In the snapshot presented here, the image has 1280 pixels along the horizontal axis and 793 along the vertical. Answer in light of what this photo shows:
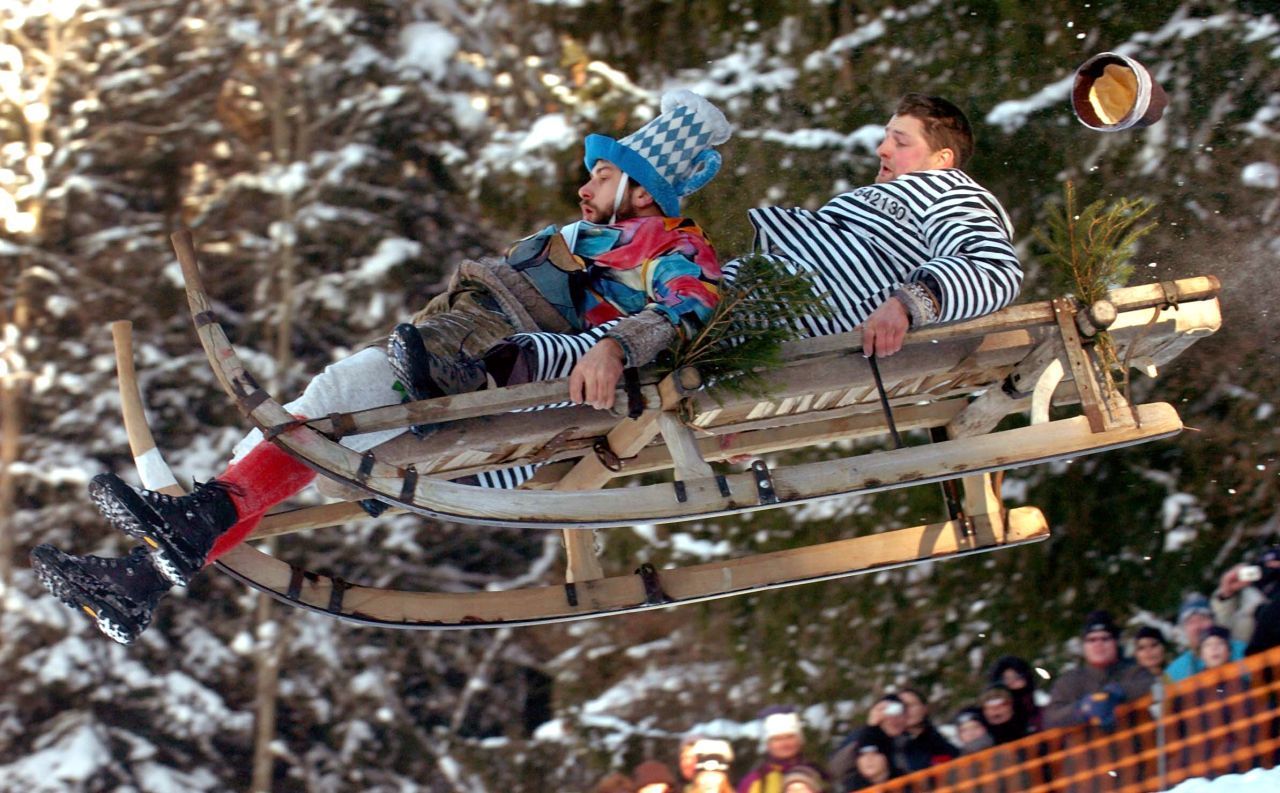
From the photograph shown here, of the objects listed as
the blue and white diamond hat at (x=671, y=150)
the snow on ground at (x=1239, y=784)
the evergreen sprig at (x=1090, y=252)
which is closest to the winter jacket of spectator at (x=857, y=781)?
the snow on ground at (x=1239, y=784)

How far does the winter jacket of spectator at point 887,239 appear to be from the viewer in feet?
9.96

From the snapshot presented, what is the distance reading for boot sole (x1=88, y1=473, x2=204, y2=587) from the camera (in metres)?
2.63

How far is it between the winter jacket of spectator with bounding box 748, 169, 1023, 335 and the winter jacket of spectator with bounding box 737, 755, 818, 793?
4.97ft

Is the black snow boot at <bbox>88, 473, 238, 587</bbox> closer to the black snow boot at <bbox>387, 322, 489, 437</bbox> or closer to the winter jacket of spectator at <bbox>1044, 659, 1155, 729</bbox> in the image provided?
the black snow boot at <bbox>387, 322, 489, 437</bbox>

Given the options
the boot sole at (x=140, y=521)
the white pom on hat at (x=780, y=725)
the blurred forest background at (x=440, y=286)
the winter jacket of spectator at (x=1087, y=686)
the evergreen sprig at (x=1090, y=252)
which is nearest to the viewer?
the boot sole at (x=140, y=521)

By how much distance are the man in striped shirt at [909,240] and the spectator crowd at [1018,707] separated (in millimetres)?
1534

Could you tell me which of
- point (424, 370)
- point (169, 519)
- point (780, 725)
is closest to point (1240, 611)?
point (780, 725)

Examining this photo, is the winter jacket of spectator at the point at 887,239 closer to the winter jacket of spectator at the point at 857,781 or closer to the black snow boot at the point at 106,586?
the black snow boot at the point at 106,586

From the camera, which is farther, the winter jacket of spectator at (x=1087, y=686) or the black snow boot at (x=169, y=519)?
the winter jacket of spectator at (x=1087, y=686)

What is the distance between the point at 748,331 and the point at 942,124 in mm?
852

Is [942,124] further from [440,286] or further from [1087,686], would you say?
[440,286]

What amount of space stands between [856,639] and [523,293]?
3990mm

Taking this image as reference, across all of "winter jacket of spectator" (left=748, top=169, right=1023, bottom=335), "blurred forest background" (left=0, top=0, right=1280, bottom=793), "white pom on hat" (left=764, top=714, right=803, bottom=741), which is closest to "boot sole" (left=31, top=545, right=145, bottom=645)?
"winter jacket of spectator" (left=748, top=169, right=1023, bottom=335)

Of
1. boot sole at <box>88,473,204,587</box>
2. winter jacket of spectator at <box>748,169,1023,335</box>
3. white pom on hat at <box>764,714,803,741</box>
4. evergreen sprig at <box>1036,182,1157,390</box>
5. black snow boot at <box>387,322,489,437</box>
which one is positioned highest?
winter jacket of spectator at <box>748,169,1023,335</box>
